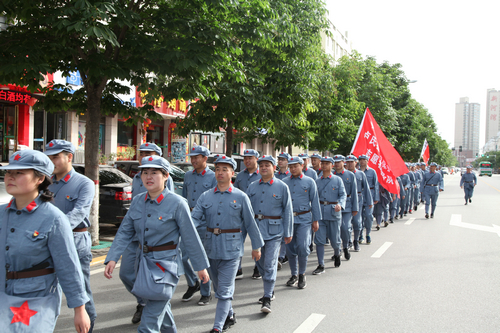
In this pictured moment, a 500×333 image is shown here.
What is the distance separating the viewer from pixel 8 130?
1747 cm

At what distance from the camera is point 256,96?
40.8ft

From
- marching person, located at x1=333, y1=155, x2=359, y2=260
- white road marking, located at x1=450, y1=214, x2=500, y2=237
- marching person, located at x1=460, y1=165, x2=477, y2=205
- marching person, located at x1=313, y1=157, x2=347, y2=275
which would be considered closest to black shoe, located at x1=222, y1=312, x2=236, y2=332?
marching person, located at x1=313, y1=157, x2=347, y2=275

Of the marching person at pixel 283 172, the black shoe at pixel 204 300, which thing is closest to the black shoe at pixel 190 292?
the black shoe at pixel 204 300

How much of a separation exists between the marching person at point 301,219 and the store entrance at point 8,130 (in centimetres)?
1446

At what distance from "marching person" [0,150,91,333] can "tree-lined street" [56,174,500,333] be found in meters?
2.14

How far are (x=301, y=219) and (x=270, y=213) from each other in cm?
85

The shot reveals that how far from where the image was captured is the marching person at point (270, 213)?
5.62 meters

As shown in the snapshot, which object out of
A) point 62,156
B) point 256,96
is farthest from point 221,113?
point 62,156

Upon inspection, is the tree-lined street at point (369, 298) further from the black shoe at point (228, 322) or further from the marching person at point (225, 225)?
the marching person at point (225, 225)

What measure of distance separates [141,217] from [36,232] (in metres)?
1.19

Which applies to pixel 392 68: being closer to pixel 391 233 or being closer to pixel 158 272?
pixel 391 233

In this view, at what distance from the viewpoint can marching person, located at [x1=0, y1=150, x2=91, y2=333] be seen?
8.39 ft

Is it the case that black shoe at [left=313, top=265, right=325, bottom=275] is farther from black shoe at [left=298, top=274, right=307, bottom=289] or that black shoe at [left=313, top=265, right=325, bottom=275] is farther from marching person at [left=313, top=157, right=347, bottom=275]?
black shoe at [left=298, top=274, right=307, bottom=289]

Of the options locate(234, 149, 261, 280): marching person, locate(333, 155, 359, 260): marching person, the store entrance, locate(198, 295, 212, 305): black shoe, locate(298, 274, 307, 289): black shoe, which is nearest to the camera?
locate(198, 295, 212, 305): black shoe
